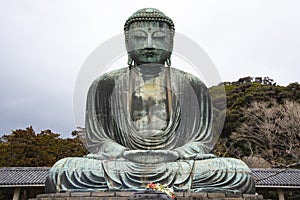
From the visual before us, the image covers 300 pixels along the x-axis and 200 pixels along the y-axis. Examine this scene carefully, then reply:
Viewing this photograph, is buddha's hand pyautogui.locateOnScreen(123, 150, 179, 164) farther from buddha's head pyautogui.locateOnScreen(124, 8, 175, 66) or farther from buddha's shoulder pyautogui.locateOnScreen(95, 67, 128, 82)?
buddha's head pyautogui.locateOnScreen(124, 8, 175, 66)

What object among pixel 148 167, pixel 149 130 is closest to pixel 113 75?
pixel 149 130

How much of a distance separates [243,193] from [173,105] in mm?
2493

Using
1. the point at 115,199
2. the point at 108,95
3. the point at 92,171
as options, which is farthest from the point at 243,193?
the point at 108,95

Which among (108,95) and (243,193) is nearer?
(243,193)

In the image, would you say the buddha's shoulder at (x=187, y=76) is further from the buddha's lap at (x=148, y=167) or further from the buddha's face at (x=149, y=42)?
the buddha's lap at (x=148, y=167)

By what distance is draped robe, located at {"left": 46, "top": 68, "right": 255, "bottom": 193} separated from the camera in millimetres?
5785

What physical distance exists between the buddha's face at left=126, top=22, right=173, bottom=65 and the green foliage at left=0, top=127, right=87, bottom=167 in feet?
41.1

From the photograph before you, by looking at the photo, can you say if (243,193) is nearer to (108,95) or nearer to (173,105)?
(173,105)

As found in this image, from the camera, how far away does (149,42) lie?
305 inches

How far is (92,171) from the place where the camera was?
19.1 ft

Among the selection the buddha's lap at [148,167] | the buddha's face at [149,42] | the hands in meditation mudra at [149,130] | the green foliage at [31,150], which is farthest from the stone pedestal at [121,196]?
the green foliage at [31,150]

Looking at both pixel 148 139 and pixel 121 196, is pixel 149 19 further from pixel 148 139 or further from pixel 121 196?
pixel 121 196

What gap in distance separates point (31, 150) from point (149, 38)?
1331cm

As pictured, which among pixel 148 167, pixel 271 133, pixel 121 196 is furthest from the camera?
pixel 271 133
